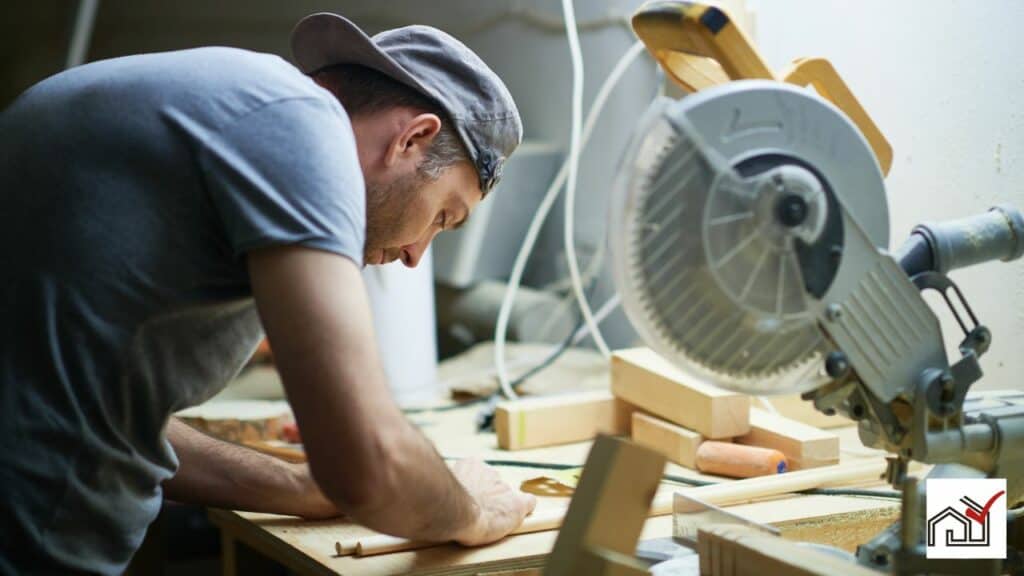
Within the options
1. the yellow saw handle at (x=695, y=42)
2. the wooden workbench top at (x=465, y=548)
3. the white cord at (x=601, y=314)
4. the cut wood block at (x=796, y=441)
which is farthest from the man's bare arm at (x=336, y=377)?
the white cord at (x=601, y=314)

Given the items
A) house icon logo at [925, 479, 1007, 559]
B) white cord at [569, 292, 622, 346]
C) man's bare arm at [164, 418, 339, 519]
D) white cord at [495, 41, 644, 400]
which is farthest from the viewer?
white cord at [569, 292, 622, 346]

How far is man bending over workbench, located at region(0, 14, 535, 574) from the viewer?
Result: 114 cm

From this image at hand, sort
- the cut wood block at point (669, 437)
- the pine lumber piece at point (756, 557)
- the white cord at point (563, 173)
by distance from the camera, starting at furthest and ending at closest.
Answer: the white cord at point (563, 173), the cut wood block at point (669, 437), the pine lumber piece at point (756, 557)

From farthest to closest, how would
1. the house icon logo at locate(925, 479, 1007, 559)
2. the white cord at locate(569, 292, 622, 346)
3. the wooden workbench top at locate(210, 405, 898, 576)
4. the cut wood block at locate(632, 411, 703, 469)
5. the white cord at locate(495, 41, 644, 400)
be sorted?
the white cord at locate(569, 292, 622, 346) < the white cord at locate(495, 41, 644, 400) < the cut wood block at locate(632, 411, 703, 469) < the wooden workbench top at locate(210, 405, 898, 576) < the house icon logo at locate(925, 479, 1007, 559)

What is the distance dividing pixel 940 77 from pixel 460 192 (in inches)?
29.4

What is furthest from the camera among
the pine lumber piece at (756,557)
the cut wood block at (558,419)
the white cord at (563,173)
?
the white cord at (563,173)

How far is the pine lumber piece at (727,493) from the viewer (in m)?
1.40

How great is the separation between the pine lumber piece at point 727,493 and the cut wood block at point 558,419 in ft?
1.11

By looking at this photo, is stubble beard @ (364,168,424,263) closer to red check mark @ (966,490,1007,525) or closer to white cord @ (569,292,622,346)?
red check mark @ (966,490,1007,525)

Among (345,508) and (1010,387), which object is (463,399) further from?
(345,508)

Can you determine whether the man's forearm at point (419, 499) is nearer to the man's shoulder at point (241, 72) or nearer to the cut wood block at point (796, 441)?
the man's shoulder at point (241, 72)

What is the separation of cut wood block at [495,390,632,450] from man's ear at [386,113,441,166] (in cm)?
56

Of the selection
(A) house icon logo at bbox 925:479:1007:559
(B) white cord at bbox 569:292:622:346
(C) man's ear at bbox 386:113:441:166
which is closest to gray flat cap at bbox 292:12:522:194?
(C) man's ear at bbox 386:113:441:166

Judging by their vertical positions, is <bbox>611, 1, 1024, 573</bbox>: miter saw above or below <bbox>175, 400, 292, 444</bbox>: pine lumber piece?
above
